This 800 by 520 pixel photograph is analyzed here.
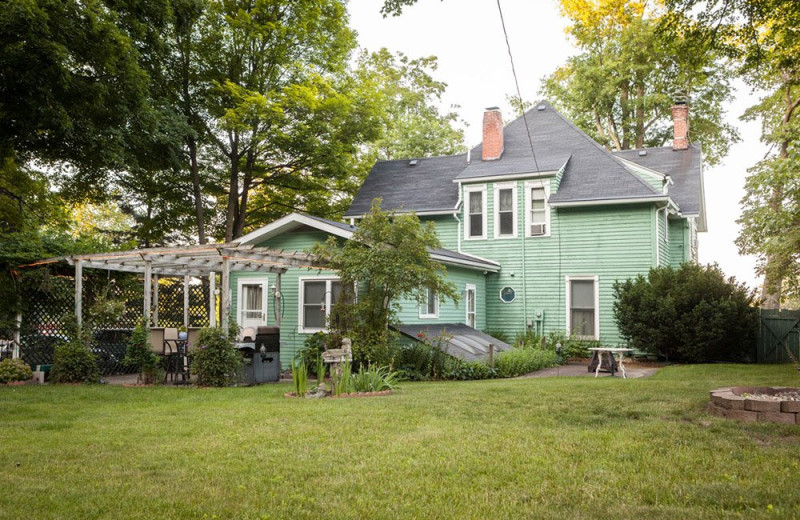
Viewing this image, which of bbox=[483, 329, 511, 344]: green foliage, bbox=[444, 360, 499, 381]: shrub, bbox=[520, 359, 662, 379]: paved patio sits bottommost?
bbox=[520, 359, 662, 379]: paved patio

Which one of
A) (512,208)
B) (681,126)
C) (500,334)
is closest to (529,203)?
(512,208)

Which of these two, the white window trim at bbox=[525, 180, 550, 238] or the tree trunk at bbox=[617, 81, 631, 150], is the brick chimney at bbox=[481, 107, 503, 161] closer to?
the white window trim at bbox=[525, 180, 550, 238]

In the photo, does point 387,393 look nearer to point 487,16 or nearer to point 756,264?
point 487,16

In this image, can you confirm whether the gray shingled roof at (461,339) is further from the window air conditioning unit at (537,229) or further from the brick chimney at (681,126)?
the brick chimney at (681,126)

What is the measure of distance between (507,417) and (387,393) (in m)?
3.18

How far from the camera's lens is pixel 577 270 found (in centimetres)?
2062

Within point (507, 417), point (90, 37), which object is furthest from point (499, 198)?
point (507, 417)

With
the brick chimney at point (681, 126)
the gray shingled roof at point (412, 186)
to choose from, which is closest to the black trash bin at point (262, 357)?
the gray shingled roof at point (412, 186)

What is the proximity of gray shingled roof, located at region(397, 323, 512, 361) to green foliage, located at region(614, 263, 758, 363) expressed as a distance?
11.4 feet

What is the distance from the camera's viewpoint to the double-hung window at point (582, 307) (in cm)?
2039

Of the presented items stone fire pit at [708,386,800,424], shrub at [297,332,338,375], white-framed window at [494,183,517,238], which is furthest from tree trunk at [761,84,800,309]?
shrub at [297,332,338,375]

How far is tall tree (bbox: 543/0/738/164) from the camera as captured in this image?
31.3 m

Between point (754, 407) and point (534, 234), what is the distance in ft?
45.3

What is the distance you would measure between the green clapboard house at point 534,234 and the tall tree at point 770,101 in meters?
2.67
